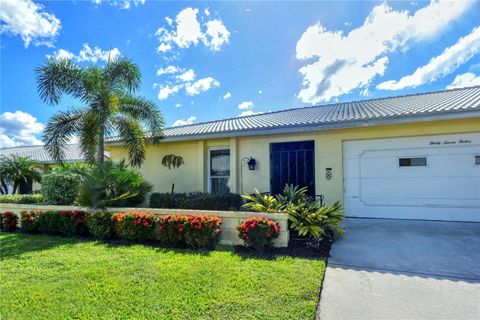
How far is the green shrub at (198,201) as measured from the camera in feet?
25.6

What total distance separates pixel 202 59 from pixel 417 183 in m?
10.8

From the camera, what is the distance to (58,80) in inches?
348

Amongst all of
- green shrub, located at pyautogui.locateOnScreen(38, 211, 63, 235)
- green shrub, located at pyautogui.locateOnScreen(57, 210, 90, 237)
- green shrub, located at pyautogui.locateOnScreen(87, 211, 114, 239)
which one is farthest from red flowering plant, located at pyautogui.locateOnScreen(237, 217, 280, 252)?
green shrub, located at pyautogui.locateOnScreen(38, 211, 63, 235)

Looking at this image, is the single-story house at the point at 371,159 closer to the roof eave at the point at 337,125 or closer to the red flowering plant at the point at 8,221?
the roof eave at the point at 337,125

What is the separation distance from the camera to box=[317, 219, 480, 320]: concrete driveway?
2754mm

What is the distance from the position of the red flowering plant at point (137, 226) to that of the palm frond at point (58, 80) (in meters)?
5.97

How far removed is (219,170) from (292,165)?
314 centimetres

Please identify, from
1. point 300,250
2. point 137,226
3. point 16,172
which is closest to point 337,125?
point 300,250

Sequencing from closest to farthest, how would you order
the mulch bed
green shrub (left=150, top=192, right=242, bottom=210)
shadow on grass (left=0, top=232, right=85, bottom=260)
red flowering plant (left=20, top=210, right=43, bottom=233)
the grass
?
the grass
the mulch bed
shadow on grass (left=0, top=232, right=85, bottom=260)
red flowering plant (left=20, top=210, right=43, bottom=233)
green shrub (left=150, top=192, right=242, bottom=210)

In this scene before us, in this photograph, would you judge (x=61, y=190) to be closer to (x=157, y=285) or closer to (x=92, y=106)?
(x=92, y=106)

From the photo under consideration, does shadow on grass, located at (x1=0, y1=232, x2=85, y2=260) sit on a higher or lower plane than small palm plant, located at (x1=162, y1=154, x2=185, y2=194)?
lower

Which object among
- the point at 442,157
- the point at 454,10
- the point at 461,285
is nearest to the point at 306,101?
the point at 454,10

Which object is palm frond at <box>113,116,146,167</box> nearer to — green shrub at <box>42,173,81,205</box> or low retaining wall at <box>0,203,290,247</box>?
green shrub at <box>42,173,81,205</box>

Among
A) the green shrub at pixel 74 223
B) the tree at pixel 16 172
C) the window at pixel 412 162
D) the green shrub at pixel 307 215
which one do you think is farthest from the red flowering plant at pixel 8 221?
the window at pixel 412 162
